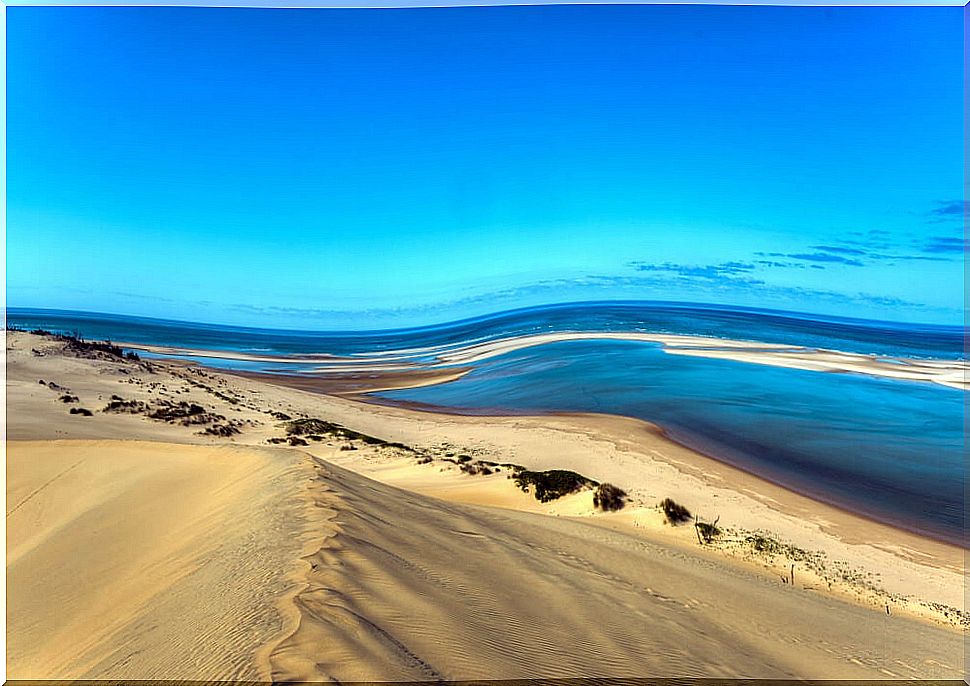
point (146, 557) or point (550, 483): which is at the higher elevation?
point (146, 557)

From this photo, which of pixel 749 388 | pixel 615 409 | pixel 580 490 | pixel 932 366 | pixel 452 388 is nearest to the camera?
pixel 580 490

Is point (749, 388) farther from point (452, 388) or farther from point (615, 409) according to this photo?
point (452, 388)

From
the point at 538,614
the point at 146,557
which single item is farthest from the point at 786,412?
the point at 146,557

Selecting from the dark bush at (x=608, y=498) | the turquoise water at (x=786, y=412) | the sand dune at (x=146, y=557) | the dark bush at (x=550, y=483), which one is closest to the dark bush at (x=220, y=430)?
the sand dune at (x=146, y=557)

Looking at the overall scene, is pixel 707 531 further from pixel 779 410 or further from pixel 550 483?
pixel 779 410

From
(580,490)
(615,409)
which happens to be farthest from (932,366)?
(580,490)
